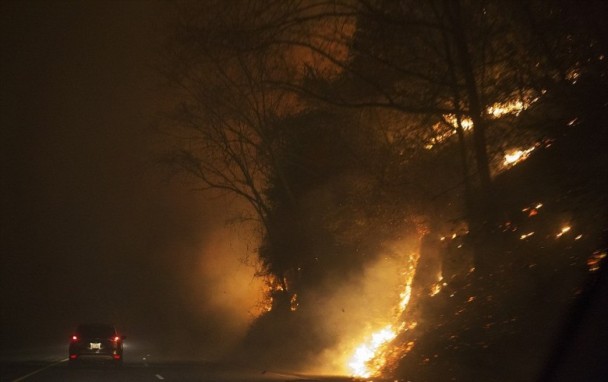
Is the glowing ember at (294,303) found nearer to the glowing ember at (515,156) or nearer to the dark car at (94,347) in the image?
the dark car at (94,347)

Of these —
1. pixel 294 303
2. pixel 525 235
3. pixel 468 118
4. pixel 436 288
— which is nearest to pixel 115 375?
pixel 436 288

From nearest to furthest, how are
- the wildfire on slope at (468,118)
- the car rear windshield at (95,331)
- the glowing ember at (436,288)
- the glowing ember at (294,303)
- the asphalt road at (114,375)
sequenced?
the wildfire on slope at (468,118)
the glowing ember at (436,288)
the asphalt road at (114,375)
the car rear windshield at (95,331)
the glowing ember at (294,303)

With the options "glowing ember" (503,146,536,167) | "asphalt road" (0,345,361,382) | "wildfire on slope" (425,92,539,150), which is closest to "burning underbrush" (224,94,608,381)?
"glowing ember" (503,146,536,167)

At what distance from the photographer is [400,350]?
57.7 ft

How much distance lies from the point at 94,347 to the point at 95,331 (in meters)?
0.94

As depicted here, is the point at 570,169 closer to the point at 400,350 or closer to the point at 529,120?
the point at 529,120

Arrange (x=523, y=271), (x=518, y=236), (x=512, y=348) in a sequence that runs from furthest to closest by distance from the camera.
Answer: (x=518, y=236) < (x=523, y=271) < (x=512, y=348)

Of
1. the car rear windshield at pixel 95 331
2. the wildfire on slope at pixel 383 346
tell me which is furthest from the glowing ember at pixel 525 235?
the car rear windshield at pixel 95 331

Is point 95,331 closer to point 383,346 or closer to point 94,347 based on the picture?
point 94,347

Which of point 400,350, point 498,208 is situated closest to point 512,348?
point 498,208

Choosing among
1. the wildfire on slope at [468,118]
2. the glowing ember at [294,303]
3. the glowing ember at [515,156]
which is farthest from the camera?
the glowing ember at [294,303]

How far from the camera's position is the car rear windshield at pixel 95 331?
28.9m

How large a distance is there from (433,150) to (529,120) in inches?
193

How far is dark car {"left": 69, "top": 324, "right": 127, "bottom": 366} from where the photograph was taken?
1107 inches
